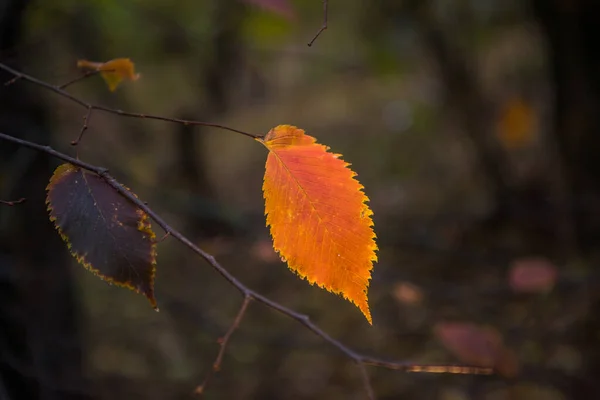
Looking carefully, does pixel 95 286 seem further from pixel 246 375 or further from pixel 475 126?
pixel 475 126

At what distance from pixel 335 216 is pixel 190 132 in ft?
8.49

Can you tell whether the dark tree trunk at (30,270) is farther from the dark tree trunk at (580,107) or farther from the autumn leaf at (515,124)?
the autumn leaf at (515,124)

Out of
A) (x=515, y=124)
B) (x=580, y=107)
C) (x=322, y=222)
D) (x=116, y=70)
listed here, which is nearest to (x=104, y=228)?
(x=322, y=222)

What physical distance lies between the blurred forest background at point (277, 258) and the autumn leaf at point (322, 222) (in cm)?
57

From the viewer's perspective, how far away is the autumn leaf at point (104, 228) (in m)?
0.46

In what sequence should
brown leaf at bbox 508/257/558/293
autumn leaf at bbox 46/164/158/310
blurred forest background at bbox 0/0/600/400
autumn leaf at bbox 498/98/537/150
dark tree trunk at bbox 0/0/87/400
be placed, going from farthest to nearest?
autumn leaf at bbox 498/98/537/150, brown leaf at bbox 508/257/558/293, blurred forest background at bbox 0/0/600/400, dark tree trunk at bbox 0/0/87/400, autumn leaf at bbox 46/164/158/310

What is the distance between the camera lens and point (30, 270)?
117 cm

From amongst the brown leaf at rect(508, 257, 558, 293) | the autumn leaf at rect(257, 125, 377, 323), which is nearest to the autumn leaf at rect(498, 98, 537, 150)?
the brown leaf at rect(508, 257, 558, 293)

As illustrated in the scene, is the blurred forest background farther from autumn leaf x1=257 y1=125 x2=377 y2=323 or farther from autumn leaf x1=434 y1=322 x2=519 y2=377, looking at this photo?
autumn leaf x1=257 y1=125 x2=377 y2=323

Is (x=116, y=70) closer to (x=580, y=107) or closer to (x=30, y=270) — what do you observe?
(x=30, y=270)

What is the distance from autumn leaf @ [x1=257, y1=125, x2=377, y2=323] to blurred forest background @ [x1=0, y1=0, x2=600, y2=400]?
0.57 meters

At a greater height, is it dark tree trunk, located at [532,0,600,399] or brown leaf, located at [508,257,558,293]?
dark tree trunk, located at [532,0,600,399]

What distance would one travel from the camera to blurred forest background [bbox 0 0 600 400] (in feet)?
4.02

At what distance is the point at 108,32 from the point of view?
2.29 m
